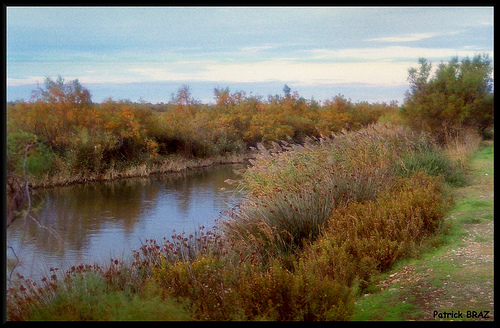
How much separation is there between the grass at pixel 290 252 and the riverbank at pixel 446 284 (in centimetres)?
11

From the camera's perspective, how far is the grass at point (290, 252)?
4.31 m

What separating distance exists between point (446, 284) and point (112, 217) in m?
11.7

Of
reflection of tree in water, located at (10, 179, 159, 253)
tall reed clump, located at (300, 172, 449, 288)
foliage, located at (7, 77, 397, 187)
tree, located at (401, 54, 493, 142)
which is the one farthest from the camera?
foliage, located at (7, 77, 397, 187)

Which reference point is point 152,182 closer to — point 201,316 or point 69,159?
point 69,159

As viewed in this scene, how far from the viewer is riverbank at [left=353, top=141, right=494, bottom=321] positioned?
4590 mm

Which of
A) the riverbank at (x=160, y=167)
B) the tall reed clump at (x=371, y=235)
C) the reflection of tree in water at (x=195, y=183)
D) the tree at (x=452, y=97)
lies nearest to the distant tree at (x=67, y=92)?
the riverbank at (x=160, y=167)

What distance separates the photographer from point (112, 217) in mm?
14977

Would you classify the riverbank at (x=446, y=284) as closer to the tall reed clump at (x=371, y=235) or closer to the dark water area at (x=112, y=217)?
the tall reed clump at (x=371, y=235)

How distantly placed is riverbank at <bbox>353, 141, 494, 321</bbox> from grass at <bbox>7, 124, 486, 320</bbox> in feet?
0.35

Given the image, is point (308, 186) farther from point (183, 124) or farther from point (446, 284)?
point (183, 124)

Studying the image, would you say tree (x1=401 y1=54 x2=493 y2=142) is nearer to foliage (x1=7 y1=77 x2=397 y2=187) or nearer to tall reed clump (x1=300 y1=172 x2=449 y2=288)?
foliage (x1=7 y1=77 x2=397 y2=187)

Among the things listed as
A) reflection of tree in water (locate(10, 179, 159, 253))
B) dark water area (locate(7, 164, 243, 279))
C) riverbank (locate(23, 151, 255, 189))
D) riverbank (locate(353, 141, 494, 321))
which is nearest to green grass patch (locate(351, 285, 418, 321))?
riverbank (locate(353, 141, 494, 321))

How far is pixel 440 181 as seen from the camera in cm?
1114
